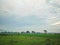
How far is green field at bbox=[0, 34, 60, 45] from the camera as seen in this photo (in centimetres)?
291

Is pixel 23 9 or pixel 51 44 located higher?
pixel 23 9

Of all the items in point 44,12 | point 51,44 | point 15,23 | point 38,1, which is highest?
point 38,1

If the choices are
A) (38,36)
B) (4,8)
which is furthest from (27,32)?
(4,8)

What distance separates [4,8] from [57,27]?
1147 mm

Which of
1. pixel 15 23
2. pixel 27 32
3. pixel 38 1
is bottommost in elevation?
pixel 27 32

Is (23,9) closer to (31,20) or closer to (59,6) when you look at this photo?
(31,20)

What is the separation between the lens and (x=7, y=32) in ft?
9.73

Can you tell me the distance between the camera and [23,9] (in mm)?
3059

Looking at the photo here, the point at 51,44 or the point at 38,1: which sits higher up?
the point at 38,1

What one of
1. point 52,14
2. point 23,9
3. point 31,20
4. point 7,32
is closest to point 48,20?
point 52,14

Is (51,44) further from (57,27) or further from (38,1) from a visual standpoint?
(38,1)

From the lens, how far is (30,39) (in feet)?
9.75

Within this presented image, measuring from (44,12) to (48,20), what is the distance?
0.61 ft

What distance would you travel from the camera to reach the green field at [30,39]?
115 inches
